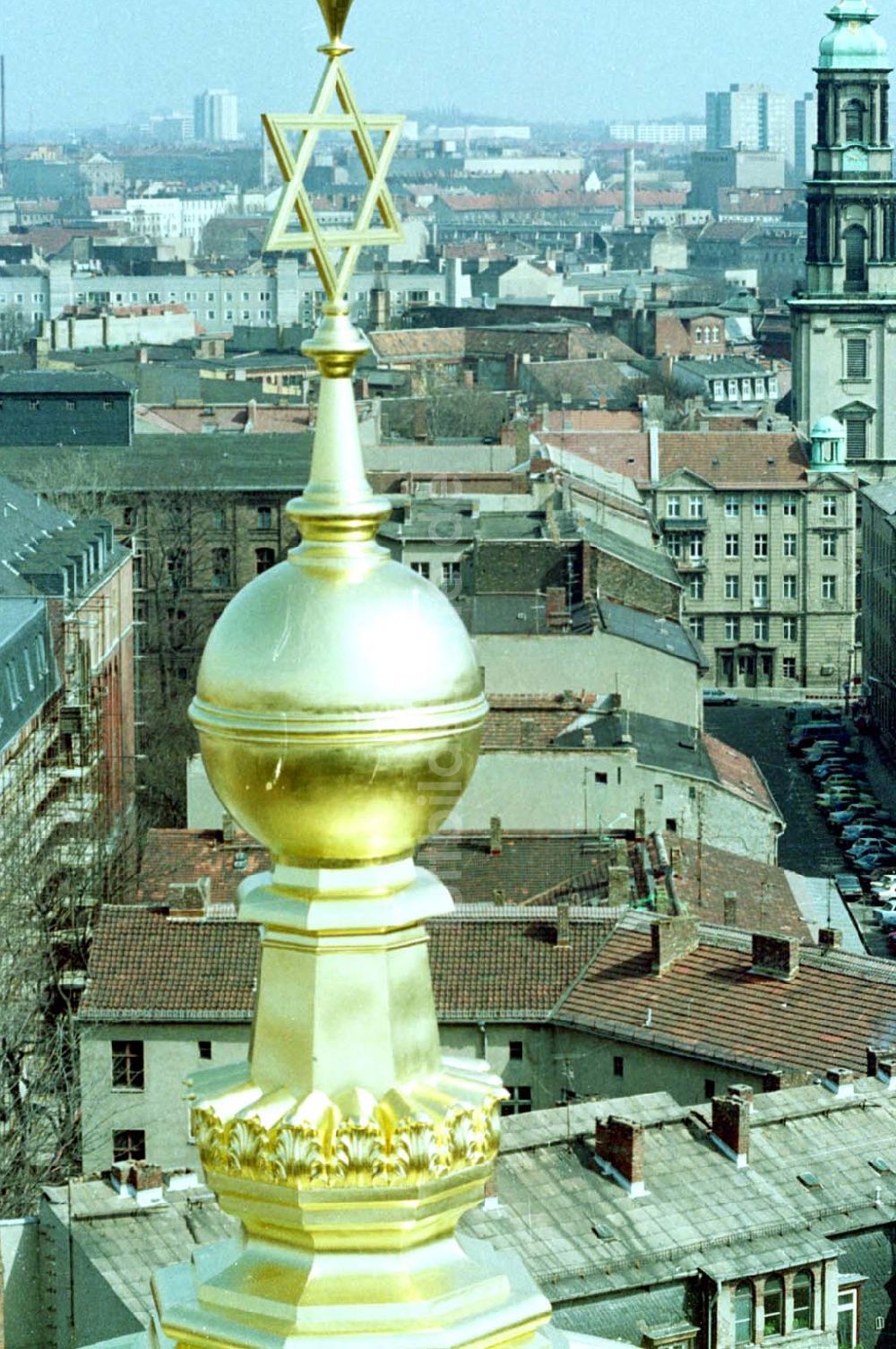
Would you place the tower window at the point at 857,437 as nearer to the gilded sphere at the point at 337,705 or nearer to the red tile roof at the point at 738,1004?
the red tile roof at the point at 738,1004

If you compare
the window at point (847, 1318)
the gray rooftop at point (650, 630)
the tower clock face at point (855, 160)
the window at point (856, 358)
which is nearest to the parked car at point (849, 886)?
the gray rooftop at point (650, 630)

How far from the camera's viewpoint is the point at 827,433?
94.6 metres

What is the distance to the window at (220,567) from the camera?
76625mm

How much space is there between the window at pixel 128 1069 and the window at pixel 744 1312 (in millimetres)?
10914

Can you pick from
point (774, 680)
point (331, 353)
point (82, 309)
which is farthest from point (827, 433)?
point (331, 353)

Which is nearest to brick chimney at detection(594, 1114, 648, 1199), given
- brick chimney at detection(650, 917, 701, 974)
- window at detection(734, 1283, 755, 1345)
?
window at detection(734, 1283, 755, 1345)

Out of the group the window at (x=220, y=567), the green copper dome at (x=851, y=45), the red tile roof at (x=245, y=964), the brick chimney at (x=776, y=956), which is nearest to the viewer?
the brick chimney at (x=776, y=956)

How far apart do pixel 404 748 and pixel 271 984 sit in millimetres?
416

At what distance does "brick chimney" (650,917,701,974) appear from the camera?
121 ft

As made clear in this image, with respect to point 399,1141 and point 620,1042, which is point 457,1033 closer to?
point 620,1042

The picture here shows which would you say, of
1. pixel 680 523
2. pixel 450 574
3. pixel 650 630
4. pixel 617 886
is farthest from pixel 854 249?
pixel 617 886

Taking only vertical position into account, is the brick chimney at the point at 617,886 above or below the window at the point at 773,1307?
above

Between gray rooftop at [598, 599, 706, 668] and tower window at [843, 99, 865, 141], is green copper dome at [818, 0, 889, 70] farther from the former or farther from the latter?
gray rooftop at [598, 599, 706, 668]

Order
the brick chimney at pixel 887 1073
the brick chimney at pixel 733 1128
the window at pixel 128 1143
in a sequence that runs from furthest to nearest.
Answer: the window at pixel 128 1143
the brick chimney at pixel 887 1073
the brick chimney at pixel 733 1128
